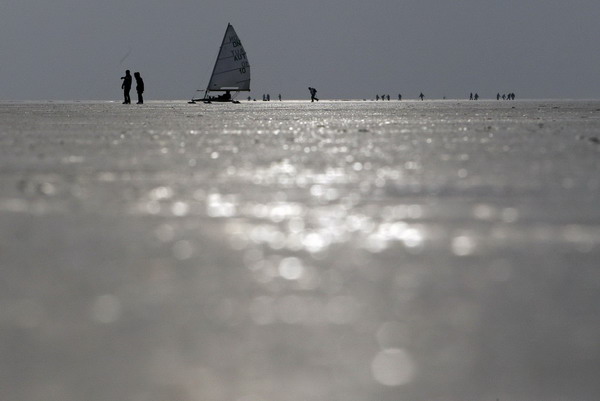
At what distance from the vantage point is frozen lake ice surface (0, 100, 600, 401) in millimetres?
3049

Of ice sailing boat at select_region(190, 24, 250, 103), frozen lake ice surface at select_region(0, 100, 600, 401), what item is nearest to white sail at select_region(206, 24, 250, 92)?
ice sailing boat at select_region(190, 24, 250, 103)

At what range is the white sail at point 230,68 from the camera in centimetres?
7600

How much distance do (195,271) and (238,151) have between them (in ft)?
28.2

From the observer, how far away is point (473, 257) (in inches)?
206

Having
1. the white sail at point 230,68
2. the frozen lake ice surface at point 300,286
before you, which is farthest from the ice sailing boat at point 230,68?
the frozen lake ice surface at point 300,286

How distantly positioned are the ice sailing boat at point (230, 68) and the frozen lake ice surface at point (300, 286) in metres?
66.8

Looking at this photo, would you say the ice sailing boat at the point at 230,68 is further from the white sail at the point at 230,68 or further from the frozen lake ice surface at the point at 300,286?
the frozen lake ice surface at the point at 300,286

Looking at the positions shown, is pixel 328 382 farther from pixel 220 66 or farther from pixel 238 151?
pixel 220 66

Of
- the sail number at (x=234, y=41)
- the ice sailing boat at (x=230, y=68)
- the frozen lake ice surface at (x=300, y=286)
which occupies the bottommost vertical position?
the ice sailing boat at (x=230, y=68)

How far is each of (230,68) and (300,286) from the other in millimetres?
72801

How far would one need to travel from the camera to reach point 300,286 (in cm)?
445

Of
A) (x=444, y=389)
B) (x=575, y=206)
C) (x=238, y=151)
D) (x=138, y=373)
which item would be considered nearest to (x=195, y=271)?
(x=138, y=373)

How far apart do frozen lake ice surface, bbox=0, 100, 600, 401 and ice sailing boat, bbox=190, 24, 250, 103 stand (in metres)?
66.8

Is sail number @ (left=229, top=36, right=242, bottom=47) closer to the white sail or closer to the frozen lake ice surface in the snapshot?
the white sail
